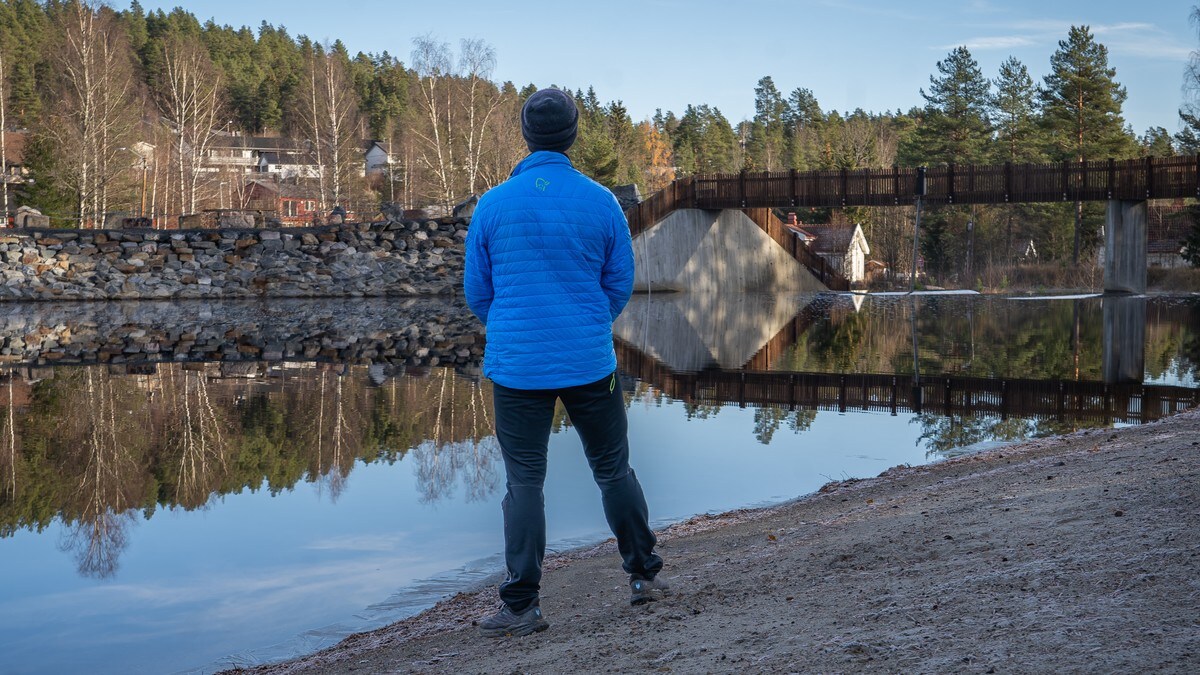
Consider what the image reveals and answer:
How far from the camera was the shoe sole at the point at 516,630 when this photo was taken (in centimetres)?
432

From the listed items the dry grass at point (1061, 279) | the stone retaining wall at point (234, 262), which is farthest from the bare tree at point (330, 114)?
the dry grass at point (1061, 279)

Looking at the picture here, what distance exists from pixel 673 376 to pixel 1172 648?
11.7 m

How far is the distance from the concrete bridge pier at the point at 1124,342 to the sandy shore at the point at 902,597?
8.57 metres

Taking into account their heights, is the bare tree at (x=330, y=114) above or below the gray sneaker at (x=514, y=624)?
Answer: above

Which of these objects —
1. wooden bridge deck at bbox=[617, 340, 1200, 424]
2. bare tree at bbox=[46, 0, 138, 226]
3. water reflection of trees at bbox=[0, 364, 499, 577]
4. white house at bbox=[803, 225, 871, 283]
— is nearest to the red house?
bare tree at bbox=[46, 0, 138, 226]

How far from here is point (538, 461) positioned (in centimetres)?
441

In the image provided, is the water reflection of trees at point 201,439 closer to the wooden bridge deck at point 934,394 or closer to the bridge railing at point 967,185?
the wooden bridge deck at point 934,394

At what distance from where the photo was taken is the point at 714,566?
518cm

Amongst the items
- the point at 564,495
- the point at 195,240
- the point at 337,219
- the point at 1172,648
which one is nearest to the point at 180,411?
the point at 564,495

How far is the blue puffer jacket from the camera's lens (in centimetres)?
428

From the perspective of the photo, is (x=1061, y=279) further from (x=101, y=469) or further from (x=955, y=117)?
(x=101, y=469)

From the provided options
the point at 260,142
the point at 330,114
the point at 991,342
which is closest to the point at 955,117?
the point at 330,114

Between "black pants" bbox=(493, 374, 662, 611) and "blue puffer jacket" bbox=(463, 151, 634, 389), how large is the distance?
0.30 feet

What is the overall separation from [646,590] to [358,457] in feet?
17.1
